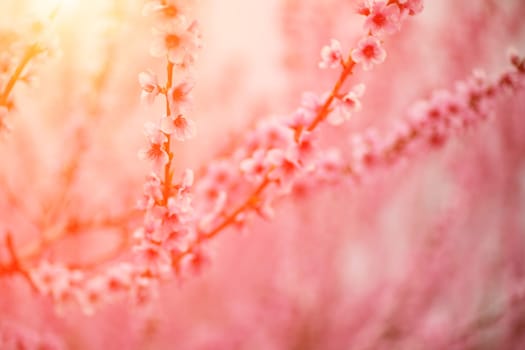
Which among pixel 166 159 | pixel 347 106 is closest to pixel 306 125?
pixel 347 106

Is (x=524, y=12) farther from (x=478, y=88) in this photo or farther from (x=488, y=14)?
(x=478, y=88)

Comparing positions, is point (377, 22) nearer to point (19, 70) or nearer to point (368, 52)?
point (368, 52)

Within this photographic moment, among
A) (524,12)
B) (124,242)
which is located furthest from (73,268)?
(524,12)

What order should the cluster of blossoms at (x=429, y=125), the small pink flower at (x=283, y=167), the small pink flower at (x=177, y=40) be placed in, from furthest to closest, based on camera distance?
1. the cluster of blossoms at (x=429, y=125)
2. the small pink flower at (x=283, y=167)
3. the small pink flower at (x=177, y=40)

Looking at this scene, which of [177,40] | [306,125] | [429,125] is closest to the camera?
[177,40]

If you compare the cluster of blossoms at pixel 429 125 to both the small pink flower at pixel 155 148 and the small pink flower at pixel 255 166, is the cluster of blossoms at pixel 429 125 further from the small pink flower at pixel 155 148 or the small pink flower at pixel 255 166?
the small pink flower at pixel 155 148

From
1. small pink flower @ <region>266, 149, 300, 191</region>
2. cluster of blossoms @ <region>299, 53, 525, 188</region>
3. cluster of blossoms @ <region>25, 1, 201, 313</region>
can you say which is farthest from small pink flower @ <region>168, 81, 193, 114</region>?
cluster of blossoms @ <region>299, 53, 525, 188</region>

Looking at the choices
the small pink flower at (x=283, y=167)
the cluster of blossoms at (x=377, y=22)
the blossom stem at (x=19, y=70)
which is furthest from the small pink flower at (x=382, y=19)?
the blossom stem at (x=19, y=70)
